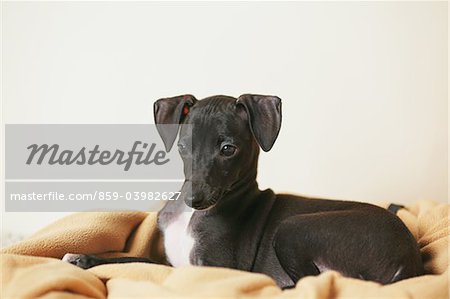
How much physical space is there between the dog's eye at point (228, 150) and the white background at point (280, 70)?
Answer: 112 centimetres

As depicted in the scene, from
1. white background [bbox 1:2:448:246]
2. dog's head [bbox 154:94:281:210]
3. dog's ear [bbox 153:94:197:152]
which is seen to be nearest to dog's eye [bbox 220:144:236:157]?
dog's head [bbox 154:94:281:210]

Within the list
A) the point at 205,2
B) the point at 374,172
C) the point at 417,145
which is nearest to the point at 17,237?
the point at 205,2

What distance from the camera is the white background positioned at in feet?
9.44

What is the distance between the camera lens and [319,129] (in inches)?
114

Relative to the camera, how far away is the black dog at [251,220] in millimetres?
1717

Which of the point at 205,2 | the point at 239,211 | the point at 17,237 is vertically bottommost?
the point at 17,237

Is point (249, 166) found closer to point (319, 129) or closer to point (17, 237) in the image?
point (319, 129)

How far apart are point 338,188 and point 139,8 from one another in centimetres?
129

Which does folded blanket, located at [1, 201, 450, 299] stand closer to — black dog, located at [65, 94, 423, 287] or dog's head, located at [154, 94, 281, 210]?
black dog, located at [65, 94, 423, 287]

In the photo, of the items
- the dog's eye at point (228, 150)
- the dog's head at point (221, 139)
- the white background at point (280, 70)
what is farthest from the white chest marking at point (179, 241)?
the white background at point (280, 70)

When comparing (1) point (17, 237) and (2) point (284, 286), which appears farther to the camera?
(1) point (17, 237)

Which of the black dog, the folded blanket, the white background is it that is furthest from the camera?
the white background

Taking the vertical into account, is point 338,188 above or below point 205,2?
below

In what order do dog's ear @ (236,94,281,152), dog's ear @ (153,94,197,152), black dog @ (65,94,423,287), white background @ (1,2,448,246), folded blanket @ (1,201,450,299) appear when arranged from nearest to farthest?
1. folded blanket @ (1,201,450,299)
2. black dog @ (65,94,423,287)
3. dog's ear @ (236,94,281,152)
4. dog's ear @ (153,94,197,152)
5. white background @ (1,2,448,246)
